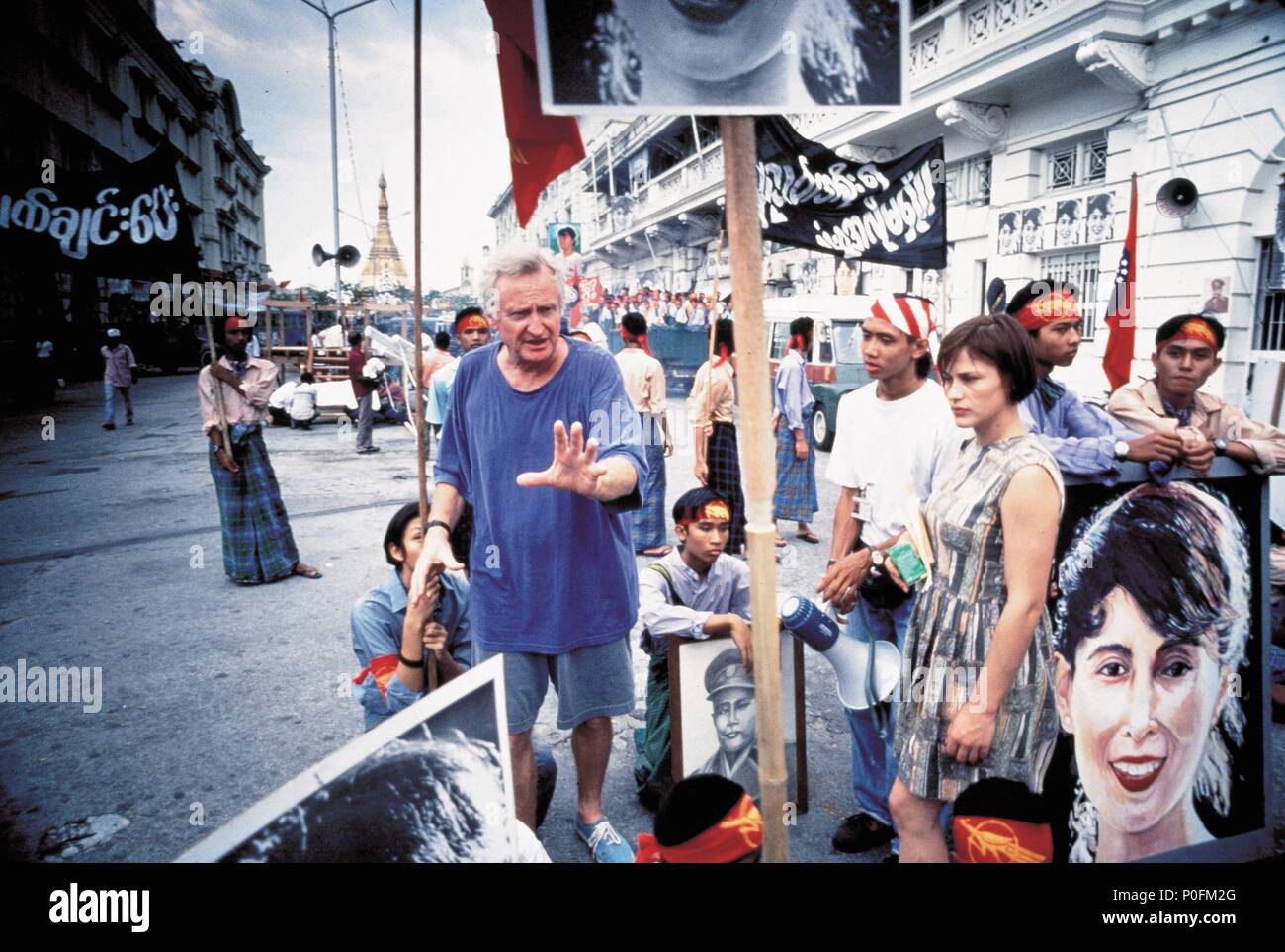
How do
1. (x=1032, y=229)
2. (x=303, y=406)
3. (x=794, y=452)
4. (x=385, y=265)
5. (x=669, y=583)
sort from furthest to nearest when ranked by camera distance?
1. (x=385, y=265)
2. (x=303, y=406)
3. (x=1032, y=229)
4. (x=794, y=452)
5. (x=669, y=583)

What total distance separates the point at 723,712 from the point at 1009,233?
10.8 m

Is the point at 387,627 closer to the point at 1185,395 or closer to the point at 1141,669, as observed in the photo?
the point at 1141,669

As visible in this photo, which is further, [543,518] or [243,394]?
[243,394]

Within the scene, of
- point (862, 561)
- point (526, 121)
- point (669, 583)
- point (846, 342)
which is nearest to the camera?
point (526, 121)

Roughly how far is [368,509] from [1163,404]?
24.4 ft

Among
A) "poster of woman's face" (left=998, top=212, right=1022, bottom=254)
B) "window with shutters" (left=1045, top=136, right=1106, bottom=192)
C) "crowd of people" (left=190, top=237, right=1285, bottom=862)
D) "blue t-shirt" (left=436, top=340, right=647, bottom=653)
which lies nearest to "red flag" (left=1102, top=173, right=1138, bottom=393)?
"crowd of people" (left=190, top=237, right=1285, bottom=862)

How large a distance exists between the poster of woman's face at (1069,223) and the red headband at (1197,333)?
871 cm

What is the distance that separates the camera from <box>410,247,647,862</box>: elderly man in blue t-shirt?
2137mm

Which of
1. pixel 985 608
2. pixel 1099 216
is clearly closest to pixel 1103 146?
pixel 1099 216

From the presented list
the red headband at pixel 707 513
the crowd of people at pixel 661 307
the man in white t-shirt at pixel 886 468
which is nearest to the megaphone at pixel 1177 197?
the man in white t-shirt at pixel 886 468

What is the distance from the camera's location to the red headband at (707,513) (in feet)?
9.46

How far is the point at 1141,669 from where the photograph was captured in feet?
7.11

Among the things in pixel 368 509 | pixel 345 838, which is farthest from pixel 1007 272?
pixel 345 838
